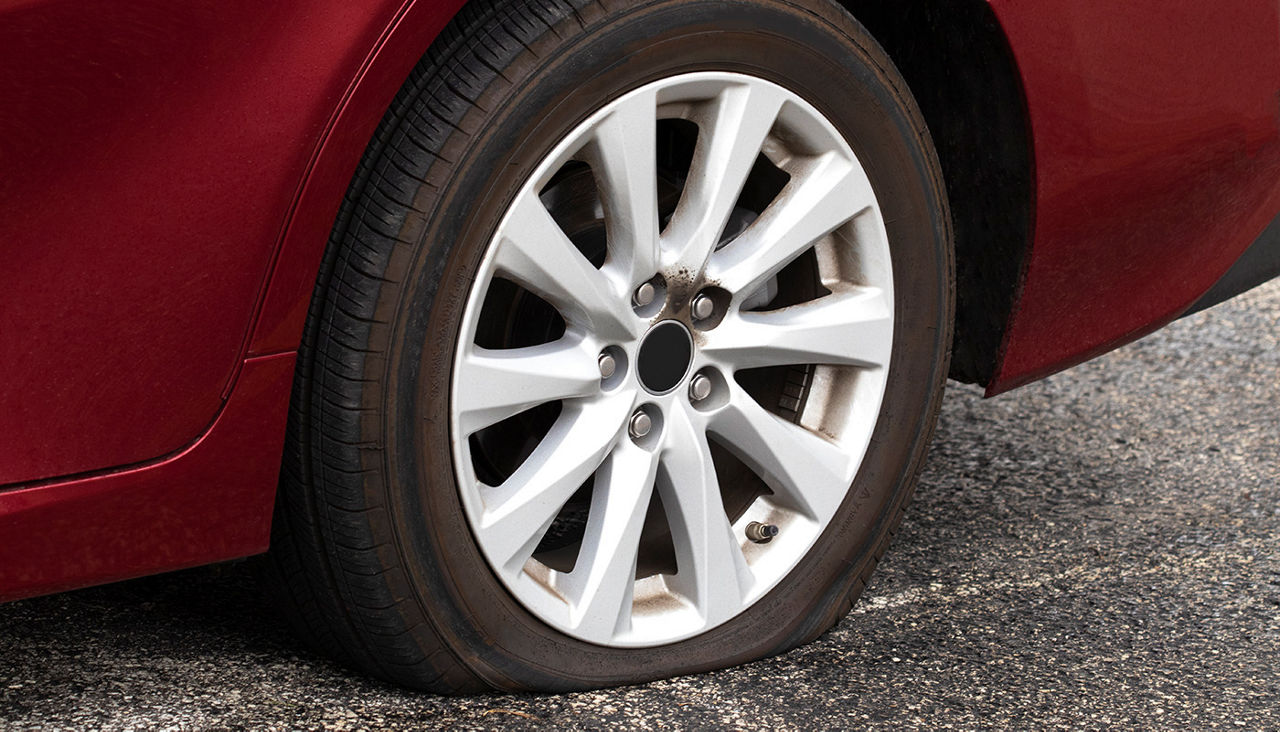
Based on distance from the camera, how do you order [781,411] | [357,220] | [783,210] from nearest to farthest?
1. [357,220]
2. [783,210]
3. [781,411]

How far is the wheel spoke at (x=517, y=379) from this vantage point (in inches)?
67.9

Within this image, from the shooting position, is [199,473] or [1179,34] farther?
[1179,34]

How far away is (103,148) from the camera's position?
4.61ft

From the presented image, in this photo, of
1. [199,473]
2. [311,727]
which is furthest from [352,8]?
[311,727]

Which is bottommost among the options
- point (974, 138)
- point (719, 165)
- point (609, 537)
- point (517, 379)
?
point (609, 537)

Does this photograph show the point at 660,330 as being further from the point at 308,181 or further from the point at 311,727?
the point at 311,727

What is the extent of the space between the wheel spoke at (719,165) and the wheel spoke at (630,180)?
0.06 meters

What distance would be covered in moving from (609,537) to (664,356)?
0.79 feet

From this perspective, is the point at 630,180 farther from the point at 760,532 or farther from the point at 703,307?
the point at 760,532

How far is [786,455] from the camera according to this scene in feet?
6.67

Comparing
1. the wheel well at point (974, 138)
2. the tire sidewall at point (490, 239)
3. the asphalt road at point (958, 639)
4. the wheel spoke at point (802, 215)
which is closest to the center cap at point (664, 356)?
the wheel spoke at point (802, 215)

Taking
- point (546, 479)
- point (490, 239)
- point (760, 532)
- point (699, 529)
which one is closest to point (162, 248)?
point (490, 239)

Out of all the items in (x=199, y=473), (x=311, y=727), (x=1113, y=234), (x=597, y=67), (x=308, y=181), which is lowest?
(x=311, y=727)

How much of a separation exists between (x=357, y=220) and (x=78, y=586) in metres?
0.48
